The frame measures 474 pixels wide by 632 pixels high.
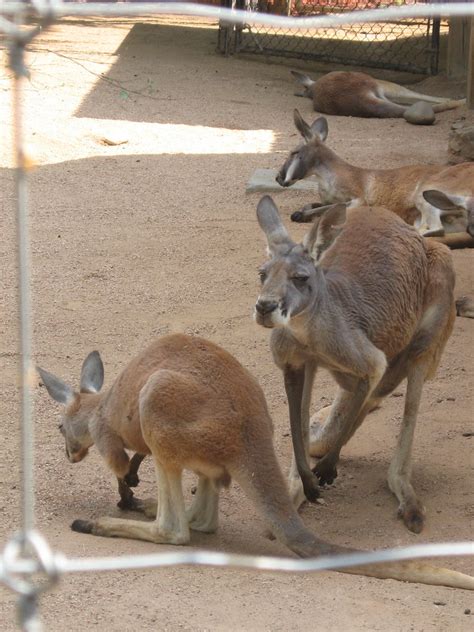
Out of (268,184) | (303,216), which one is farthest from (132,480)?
(268,184)

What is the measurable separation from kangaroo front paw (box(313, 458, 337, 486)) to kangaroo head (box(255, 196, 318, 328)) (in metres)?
0.71

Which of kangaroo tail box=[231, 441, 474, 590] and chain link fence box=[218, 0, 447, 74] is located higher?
kangaroo tail box=[231, 441, 474, 590]

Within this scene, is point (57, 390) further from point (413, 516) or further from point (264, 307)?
point (413, 516)

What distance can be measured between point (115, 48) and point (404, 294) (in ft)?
34.4

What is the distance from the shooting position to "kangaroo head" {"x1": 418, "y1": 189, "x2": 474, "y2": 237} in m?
6.96

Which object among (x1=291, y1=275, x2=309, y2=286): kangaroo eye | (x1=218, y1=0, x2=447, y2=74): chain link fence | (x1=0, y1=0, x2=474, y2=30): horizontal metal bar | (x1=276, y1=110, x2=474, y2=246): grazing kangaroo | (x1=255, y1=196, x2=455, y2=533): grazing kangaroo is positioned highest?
(x1=0, y1=0, x2=474, y2=30): horizontal metal bar

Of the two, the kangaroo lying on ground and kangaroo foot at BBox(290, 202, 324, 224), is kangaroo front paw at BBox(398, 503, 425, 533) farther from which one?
kangaroo foot at BBox(290, 202, 324, 224)

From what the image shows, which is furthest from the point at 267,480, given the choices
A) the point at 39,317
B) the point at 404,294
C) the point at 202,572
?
the point at 39,317

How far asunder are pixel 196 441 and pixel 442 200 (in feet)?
12.0

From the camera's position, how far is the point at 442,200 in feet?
22.9

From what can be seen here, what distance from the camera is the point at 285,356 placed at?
4.19 m

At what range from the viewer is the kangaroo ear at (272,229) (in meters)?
4.13

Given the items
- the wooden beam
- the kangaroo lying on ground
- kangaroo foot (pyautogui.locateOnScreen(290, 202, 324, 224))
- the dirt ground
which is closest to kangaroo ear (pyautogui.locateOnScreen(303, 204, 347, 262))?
the dirt ground

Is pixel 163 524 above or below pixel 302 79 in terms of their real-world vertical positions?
above
